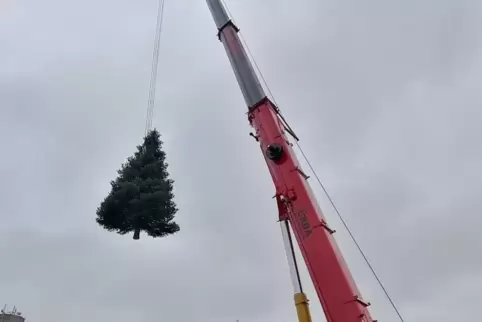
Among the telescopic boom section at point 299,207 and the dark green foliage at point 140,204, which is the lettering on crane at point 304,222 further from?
the dark green foliage at point 140,204

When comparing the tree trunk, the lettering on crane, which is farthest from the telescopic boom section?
the tree trunk

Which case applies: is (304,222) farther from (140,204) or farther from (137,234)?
(137,234)

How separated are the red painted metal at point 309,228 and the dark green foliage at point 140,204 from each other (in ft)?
18.8

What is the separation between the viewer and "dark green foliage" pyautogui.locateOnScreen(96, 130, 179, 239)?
12.1 meters

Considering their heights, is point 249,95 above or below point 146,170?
below

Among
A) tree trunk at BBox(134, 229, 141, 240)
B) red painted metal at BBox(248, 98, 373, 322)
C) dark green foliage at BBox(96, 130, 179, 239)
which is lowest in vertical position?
red painted metal at BBox(248, 98, 373, 322)

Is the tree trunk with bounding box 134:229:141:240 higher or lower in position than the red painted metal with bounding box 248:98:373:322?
higher

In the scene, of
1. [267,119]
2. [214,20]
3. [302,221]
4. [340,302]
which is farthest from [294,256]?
[214,20]

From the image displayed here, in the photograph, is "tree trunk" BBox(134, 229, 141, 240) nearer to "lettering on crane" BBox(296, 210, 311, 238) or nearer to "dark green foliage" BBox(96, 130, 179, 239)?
"dark green foliage" BBox(96, 130, 179, 239)

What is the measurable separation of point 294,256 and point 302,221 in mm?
569

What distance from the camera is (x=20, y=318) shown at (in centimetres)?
3027

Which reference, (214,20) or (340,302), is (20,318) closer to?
(214,20)

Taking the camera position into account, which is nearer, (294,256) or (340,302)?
(340,302)

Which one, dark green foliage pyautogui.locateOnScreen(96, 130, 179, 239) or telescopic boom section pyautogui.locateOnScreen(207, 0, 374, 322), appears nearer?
telescopic boom section pyautogui.locateOnScreen(207, 0, 374, 322)
